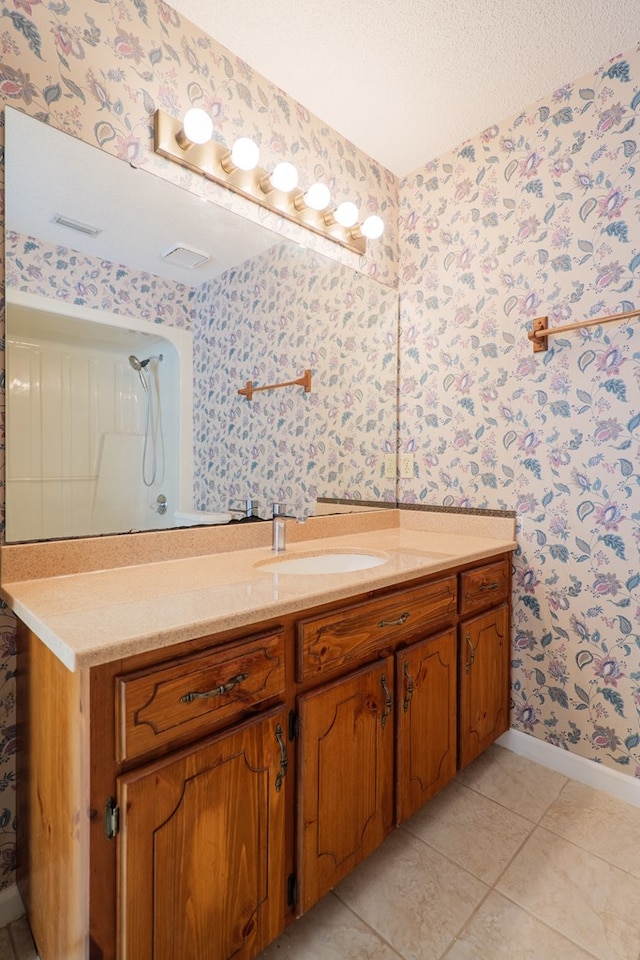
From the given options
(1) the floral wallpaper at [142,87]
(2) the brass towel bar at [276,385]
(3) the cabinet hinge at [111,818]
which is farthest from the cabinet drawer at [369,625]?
(1) the floral wallpaper at [142,87]

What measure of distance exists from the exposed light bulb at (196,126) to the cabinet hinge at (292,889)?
194cm

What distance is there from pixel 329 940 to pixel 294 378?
1655mm

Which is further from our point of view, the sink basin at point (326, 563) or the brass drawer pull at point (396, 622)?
the sink basin at point (326, 563)

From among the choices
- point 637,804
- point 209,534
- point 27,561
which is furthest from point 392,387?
point 637,804

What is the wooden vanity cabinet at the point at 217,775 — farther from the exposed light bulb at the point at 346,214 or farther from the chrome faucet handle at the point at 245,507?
the exposed light bulb at the point at 346,214

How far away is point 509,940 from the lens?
1.13 m

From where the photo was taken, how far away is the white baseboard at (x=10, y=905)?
3.83 ft

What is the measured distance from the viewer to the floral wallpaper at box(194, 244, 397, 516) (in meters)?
1.57

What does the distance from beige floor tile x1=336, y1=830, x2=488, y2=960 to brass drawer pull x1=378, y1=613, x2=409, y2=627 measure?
680 millimetres

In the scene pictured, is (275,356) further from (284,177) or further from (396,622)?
(396,622)

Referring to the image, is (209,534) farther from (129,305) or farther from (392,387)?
(392,387)

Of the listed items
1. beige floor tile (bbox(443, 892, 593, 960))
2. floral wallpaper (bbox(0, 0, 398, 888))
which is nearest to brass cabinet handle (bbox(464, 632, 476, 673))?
beige floor tile (bbox(443, 892, 593, 960))

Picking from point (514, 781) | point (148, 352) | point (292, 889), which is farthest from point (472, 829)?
point (148, 352)

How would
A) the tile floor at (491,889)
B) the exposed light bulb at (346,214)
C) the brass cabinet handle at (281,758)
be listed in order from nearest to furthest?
the brass cabinet handle at (281,758) < the tile floor at (491,889) < the exposed light bulb at (346,214)
